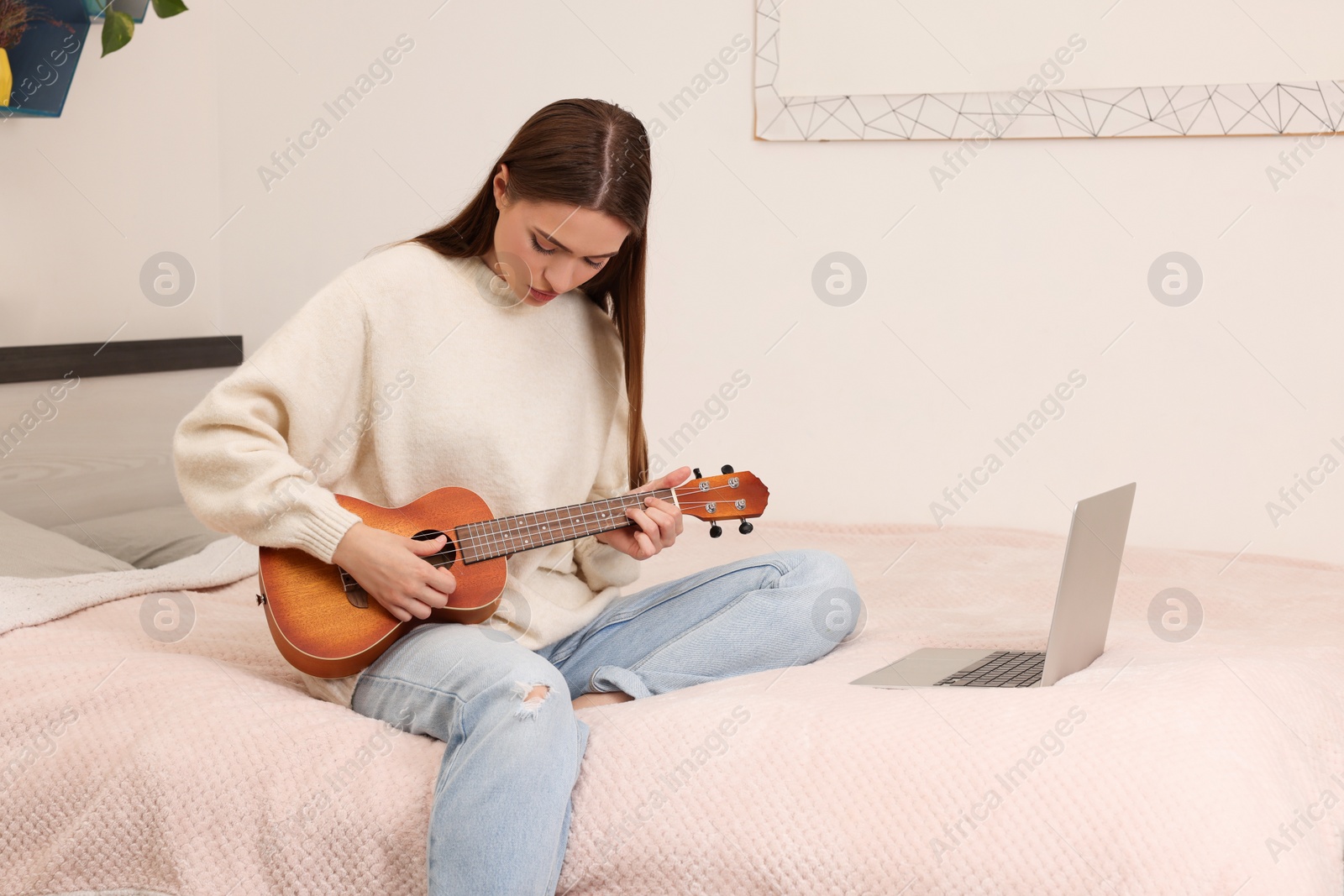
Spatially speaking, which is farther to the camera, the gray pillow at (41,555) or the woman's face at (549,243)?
the gray pillow at (41,555)

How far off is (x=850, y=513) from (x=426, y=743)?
4.78 ft

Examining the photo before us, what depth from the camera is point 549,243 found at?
117cm

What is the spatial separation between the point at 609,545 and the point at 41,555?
2.89ft

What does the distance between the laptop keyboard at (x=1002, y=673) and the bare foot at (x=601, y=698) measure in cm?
35

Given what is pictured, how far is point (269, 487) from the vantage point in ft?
3.49

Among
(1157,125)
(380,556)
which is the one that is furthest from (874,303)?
(380,556)

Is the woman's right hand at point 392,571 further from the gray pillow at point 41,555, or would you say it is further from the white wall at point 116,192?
the white wall at point 116,192

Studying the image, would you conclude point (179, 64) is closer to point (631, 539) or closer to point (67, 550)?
point (67, 550)

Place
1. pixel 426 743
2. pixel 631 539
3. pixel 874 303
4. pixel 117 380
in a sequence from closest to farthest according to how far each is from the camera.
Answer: pixel 426 743 → pixel 631 539 → pixel 117 380 → pixel 874 303

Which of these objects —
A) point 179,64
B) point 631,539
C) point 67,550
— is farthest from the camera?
point 179,64

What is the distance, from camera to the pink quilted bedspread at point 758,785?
2.79ft

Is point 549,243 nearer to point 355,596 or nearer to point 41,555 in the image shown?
point 355,596

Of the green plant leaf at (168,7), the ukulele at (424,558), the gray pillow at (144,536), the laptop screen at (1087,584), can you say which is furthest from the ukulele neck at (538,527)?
the green plant leaf at (168,7)

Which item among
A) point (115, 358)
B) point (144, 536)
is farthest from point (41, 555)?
point (115, 358)
